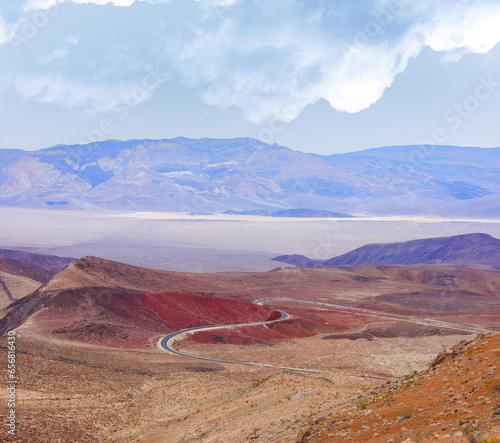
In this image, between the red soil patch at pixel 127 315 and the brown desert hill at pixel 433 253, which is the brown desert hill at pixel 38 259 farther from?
the red soil patch at pixel 127 315

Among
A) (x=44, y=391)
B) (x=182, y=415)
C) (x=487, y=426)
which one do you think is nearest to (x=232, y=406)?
(x=182, y=415)

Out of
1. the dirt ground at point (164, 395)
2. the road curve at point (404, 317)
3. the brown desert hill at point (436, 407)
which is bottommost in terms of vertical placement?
the road curve at point (404, 317)

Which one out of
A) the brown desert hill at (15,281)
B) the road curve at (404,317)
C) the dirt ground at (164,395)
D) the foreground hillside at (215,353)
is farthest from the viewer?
the brown desert hill at (15,281)

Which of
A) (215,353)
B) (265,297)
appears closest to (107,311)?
(215,353)

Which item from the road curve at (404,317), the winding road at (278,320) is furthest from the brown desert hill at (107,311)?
the road curve at (404,317)

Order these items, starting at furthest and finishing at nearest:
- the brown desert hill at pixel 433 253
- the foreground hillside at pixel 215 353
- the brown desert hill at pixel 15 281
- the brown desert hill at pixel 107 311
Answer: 1. the brown desert hill at pixel 433 253
2. the brown desert hill at pixel 15 281
3. the brown desert hill at pixel 107 311
4. the foreground hillside at pixel 215 353

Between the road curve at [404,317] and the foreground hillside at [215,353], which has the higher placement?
the foreground hillside at [215,353]

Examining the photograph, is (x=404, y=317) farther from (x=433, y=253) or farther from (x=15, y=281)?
(x=433, y=253)
